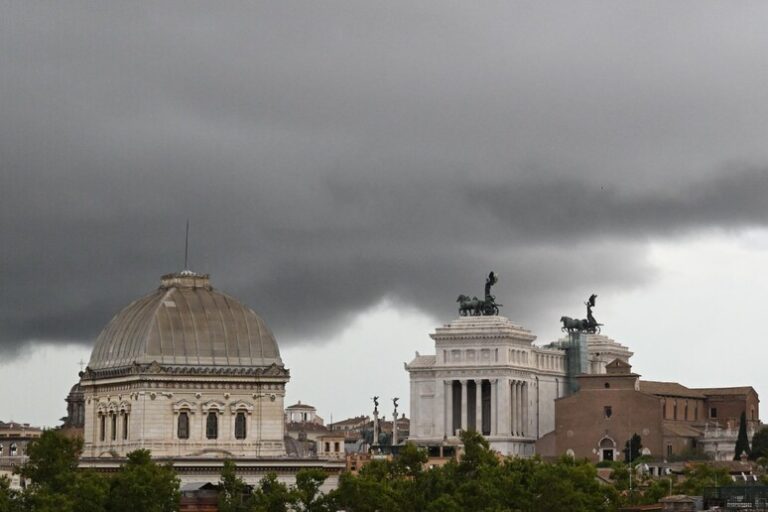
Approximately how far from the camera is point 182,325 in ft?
474

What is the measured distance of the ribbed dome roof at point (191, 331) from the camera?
14400 centimetres

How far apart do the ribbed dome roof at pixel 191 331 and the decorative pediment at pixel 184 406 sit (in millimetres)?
2338

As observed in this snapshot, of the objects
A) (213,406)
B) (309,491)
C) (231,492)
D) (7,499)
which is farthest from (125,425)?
(7,499)

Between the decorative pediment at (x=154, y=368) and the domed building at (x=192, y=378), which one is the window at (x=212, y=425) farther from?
the decorative pediment at (x=154, y=368)

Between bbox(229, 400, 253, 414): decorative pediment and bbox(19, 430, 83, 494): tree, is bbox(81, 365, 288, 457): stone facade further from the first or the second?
bbox(19, 430, 83, 494): tree

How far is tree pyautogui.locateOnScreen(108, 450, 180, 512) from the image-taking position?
12694 centimetres

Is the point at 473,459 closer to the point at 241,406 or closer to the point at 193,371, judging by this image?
the point at 241,406

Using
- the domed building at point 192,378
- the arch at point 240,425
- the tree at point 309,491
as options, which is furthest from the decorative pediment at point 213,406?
the tree at point 309,491

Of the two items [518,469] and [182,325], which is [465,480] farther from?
[182,325]

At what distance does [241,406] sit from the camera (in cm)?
14625

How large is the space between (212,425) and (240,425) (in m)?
1.71

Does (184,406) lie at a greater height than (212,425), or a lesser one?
greater

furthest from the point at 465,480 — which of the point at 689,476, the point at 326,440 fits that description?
the point at 326,440

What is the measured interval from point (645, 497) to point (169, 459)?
27850mm
